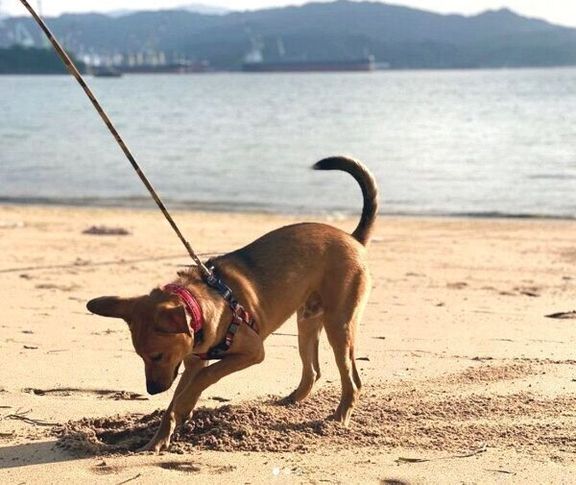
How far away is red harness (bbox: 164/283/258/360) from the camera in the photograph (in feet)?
15.4

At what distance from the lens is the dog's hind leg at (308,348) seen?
5734 mm

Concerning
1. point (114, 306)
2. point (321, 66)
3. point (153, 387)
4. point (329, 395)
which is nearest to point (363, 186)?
point (329, 395)

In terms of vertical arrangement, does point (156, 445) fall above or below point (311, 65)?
below

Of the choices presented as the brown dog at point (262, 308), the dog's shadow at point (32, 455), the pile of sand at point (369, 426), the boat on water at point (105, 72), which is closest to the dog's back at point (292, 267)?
the brown dog at point (262, 308)

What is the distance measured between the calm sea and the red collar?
15141 millimetres

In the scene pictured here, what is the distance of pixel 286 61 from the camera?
646 feet

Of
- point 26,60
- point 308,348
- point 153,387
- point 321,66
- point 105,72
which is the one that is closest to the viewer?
point 153,387

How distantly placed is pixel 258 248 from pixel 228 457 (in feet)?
4.43

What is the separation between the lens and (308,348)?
5.83m

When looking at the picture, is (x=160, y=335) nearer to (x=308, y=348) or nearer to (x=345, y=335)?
(x=345, y=335)

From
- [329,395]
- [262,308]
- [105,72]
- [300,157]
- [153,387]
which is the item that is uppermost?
[262,308]

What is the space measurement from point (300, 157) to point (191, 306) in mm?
28884

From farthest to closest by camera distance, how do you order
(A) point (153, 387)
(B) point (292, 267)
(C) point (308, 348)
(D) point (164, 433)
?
1. (C) point (308, 348)
2. (B) point (292, 267)
3. (D) point (164, 433)
4. (A) point (153, 387)

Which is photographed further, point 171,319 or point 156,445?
point 156,445
